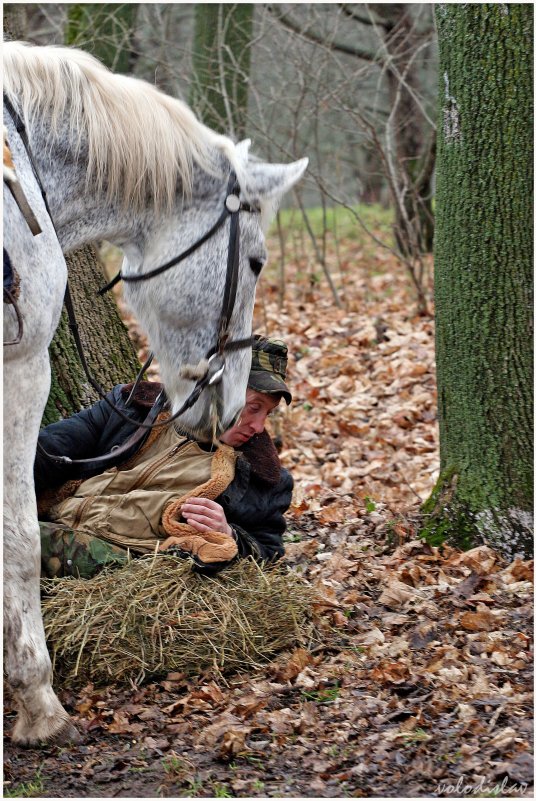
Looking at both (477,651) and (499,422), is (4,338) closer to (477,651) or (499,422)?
(477,651)

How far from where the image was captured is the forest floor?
299cm

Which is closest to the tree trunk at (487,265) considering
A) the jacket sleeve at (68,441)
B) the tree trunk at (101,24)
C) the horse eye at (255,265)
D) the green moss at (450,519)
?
the green moss at (450,519)

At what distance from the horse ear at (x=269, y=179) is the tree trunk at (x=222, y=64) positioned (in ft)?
22.0

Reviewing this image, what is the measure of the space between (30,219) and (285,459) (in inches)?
168

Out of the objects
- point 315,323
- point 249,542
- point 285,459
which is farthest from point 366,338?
point 249,542

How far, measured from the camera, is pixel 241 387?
368 centimetres

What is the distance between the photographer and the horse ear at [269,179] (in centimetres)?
347

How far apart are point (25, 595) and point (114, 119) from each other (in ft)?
5.70

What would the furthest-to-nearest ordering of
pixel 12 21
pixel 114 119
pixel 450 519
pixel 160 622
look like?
1. pixel 12 21
2. pixel 450 519
3. pixel 160 622
4. pixel 114 119

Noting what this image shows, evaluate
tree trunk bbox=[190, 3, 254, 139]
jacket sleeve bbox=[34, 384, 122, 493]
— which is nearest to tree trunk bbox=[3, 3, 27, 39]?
jacket sleeve bbox=[34, 384, 122, 493]

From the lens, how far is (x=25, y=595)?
3.23m

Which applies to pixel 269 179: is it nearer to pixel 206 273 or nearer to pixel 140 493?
pixel 206 273

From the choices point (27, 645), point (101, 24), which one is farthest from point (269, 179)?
point (101, 24)

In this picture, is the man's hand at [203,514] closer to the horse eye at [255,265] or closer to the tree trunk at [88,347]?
the horse eye at [255,265]
